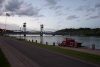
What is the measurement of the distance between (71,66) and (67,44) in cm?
3910

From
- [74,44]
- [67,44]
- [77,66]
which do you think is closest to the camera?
[77,66]

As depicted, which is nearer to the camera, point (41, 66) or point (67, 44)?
point (41, 66)

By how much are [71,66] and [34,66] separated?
2.87 metres

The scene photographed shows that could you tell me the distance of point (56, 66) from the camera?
15984mm

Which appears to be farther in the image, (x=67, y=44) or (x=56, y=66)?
(x=67, y=44)

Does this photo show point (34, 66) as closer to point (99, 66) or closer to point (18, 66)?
point (18, 66)

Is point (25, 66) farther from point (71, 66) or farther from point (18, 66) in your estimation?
point (71, 66)

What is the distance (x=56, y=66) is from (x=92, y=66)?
278 cm

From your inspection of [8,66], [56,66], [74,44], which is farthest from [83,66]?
[74,44]

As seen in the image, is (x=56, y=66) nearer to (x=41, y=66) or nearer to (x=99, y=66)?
(x=41, y=66)

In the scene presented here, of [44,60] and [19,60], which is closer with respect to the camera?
[44,60]

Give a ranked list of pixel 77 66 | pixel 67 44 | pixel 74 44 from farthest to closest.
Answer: pixel 67 44 < pixel 74 44 < pixel 77 66

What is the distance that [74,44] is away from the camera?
5072 centimetres

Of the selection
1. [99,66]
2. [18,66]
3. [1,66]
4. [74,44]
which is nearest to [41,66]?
[18,66]
